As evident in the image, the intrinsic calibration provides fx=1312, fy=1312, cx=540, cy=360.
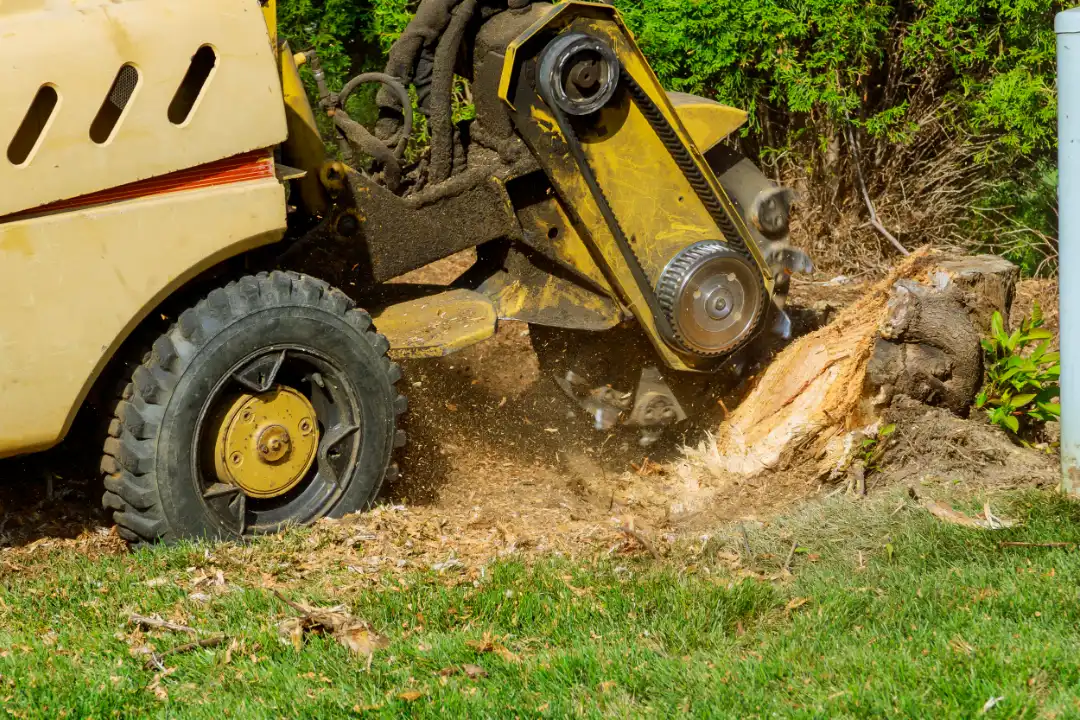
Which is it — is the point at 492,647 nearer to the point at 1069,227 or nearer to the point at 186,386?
the point at 186,386

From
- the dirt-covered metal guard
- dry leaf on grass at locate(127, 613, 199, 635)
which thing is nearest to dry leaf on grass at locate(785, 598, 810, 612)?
the dirt-covered metal guard

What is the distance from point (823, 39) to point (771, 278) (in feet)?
7.46

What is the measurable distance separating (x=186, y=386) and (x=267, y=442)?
363mm

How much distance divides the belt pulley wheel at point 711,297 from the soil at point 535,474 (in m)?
0.41

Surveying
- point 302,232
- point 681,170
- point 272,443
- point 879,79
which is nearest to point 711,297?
point 681,170

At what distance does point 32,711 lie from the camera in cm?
328

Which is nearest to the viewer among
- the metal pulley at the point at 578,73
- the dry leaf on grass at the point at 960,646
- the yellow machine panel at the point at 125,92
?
the dry leaf on grass at the point at 960,646

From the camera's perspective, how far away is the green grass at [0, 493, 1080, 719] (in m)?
3.26

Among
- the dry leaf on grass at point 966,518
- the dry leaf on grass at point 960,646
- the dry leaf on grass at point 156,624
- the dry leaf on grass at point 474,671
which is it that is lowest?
the dry leaf on grass at point 966,518

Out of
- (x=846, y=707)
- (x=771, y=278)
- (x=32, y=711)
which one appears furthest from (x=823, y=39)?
(x=32, y=711)

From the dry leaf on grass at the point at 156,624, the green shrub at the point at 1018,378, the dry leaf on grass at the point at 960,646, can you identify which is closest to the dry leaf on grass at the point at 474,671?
the dry leaf on grass at the point at 156,624

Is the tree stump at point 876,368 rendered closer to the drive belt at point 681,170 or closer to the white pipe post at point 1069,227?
the drive belt at point 681,170

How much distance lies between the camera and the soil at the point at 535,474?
461 centimetres

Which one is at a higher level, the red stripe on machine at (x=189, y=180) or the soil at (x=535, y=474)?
the red stripe on machine at (x=189, y=180)
